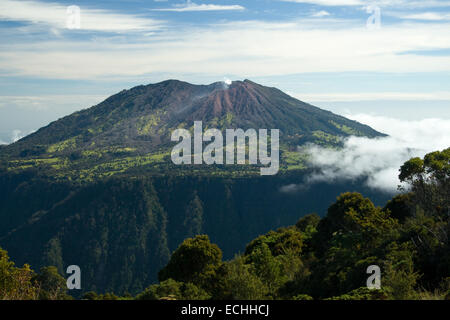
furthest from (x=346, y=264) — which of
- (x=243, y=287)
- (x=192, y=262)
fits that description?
(x=192, y=262)

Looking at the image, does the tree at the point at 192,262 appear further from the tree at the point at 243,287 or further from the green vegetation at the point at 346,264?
the tree at the point at 243,287

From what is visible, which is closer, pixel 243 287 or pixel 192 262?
pixel 243 287

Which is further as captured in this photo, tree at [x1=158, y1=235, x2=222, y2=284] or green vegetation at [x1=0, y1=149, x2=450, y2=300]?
tree at [x1=158, y1=235, x2=222, y2=284]

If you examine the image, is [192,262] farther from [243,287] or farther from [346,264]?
[346,264]

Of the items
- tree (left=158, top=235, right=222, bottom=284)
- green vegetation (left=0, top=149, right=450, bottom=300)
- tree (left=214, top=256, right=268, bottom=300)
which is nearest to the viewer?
green vegetation (left=0, top=149, right=450, bottom=300)

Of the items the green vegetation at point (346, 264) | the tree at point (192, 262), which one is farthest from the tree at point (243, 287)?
the tree at point (192, 262)

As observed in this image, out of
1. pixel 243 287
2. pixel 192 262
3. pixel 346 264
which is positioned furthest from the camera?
pixel 192 262

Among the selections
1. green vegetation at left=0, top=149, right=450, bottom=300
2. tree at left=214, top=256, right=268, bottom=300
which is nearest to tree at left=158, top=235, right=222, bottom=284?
green vegetation at left=0, top=149, right=450, bottom=300

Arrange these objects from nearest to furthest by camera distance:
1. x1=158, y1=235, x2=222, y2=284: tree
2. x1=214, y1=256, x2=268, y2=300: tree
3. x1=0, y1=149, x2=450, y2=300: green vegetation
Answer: x1=0, y1=149, x2=450, y2=300: green vegetation < x1=214, y1=256, x2=268, y2=300: tree < x1=158, y1=235, x2=222, y2=284: tree

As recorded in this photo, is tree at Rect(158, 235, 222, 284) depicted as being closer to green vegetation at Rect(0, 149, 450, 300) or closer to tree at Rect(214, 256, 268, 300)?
green vegetation at Rect(0, 149, 450, 300)

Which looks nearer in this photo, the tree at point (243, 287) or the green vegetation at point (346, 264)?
the green vegetation at point (346, 264)
